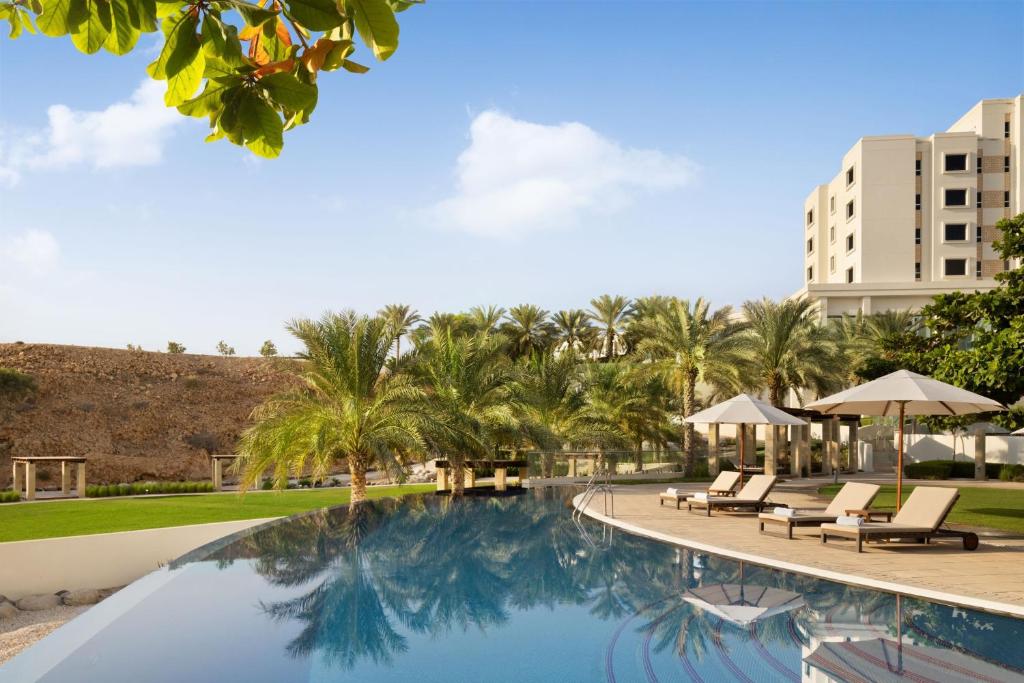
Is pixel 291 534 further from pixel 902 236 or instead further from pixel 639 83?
pixel 902 236

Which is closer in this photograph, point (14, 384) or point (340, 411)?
point (340, 411)

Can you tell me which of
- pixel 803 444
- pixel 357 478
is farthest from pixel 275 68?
pixel 803 444

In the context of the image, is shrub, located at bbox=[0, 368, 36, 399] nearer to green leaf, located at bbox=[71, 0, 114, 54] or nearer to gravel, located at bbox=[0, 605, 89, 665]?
gravel, located at bbox=[0, 605, 89, 665]

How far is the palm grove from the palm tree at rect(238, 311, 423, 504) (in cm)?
3

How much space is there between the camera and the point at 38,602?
46.0ft

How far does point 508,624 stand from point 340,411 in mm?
11280

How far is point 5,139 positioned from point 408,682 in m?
10.1

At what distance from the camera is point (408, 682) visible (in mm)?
6836

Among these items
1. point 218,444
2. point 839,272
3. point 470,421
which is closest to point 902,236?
point 839,272

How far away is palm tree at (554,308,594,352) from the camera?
46500 mm

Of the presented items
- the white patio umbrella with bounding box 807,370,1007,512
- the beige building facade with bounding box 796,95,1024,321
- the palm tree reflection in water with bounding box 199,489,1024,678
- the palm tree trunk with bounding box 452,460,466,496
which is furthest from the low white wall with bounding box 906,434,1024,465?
the palm tree reflection in water with bounding box 199,489,1024,678

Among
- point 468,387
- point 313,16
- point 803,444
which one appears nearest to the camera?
point 313,16

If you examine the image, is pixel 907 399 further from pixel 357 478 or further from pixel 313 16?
pixel 313 16

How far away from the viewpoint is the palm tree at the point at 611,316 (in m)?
45.2
